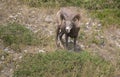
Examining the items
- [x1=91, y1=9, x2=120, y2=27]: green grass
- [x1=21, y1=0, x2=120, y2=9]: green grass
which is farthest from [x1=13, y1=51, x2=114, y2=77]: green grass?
[x1=21, y1=0, x2=120, y2=9]: green grass

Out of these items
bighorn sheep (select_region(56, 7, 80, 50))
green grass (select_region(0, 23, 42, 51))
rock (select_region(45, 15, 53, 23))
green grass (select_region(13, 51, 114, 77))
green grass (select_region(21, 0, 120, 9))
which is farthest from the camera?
green grass (select_region(21, 0, 120, 9))

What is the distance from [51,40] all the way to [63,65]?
1.66 m

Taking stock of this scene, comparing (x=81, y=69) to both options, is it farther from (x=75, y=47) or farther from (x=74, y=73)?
(x=75, y=47)

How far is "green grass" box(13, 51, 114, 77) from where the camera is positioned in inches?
341

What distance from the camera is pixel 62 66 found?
8.90 metres

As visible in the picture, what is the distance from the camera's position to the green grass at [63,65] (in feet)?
28.4

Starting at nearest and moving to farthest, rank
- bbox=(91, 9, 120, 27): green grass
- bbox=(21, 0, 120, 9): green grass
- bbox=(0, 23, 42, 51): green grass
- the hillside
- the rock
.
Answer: the hillside
bbox=(0, 23, 42, 51): green grass
the rock
bbox=(91, 9, 120, 27): green grass
bbox=(21, 0, 120, 9): green grass

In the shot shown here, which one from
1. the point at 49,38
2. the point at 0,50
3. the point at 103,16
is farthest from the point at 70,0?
the point at 0,50

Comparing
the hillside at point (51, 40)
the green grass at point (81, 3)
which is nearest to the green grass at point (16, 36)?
the hillside at point (51, 40)

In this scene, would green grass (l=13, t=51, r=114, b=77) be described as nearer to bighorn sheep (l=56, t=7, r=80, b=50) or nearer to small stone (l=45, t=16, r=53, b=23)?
bighorn sheep (l=56, t=7, r=80, b=50)

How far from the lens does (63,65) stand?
894 centimetres

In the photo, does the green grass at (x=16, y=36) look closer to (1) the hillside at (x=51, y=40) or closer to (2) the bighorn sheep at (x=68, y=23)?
(1) the hillside at (x=51, y=40)

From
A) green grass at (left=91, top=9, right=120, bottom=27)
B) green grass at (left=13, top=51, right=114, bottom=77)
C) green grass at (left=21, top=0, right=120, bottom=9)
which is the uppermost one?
green grass at (left=21, top=0, right=120, bottom=9)

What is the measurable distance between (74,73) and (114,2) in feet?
16.6
